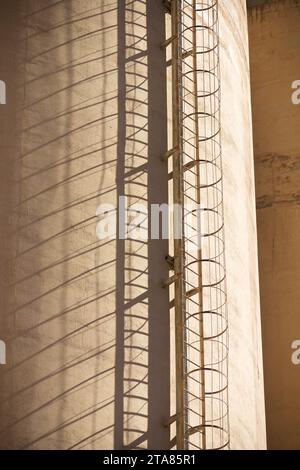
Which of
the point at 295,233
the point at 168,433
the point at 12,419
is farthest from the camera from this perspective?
the point at 295,233

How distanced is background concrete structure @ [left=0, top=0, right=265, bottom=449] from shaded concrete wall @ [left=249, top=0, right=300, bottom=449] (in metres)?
4.97

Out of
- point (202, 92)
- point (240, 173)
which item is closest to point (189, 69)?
point (202, 92)

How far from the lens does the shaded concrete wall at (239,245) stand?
48.7 ft

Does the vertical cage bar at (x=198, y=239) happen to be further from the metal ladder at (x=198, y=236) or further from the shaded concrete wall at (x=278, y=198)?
the shaded concrete wall at (x=278, y=198)

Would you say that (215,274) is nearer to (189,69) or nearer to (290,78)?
(189,69)

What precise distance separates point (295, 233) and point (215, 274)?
654 centimetres

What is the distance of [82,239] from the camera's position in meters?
13.2

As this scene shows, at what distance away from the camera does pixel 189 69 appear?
14.9m
